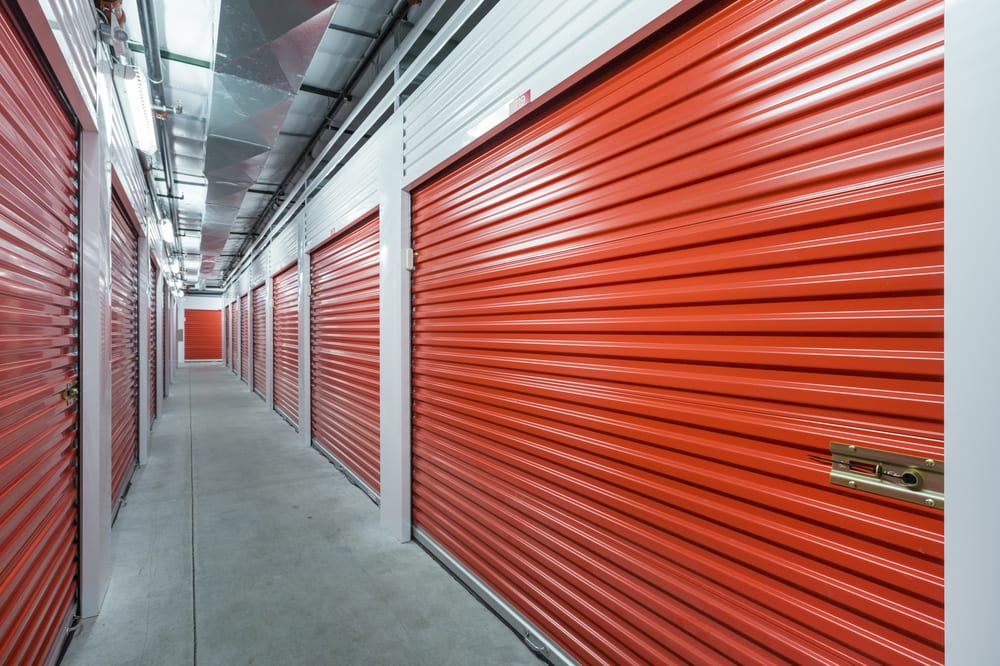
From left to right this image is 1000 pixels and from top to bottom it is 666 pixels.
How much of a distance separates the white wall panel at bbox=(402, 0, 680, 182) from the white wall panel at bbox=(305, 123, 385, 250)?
76 cm

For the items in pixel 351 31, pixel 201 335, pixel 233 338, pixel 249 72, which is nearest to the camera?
pixel 249 72

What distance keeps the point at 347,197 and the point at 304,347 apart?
2.61m

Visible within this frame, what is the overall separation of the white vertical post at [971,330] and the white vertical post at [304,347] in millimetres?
6543

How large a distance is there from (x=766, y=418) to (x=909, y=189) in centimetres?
71

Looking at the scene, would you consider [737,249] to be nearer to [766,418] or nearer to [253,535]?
[766,418]

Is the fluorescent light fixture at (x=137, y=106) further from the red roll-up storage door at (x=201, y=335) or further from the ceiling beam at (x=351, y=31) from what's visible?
the red roll-up storage door at (x=201, y=335)

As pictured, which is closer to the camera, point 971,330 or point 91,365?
point 971,330

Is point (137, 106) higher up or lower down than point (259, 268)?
higher up

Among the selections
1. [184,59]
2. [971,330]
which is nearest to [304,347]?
[184,59]

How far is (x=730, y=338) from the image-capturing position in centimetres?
157

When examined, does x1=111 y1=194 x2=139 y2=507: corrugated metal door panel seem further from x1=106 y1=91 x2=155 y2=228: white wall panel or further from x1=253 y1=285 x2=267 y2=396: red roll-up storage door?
x1=253 y1=285 x2=267 y2=396: red roll-up storage door

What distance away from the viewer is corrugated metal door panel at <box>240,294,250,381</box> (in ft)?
41.4

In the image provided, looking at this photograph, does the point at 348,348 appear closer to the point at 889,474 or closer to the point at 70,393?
the point at 70,393

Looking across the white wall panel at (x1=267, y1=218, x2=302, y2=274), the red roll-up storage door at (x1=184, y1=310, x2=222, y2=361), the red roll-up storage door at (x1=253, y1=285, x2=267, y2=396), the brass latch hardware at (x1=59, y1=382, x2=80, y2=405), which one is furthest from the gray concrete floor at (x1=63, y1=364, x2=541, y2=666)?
the red roll-up storage door at (x1=184, y1=310, x2=222, y2=361)
